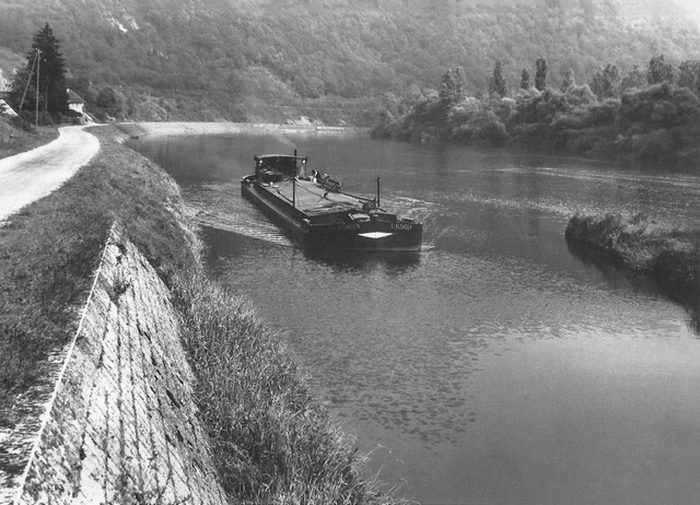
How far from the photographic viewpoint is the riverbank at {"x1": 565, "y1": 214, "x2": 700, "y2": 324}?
110ft

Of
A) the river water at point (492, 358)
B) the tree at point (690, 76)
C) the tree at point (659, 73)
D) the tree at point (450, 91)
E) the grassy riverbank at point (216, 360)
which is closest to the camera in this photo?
the grassy riverbank at point (216, 360)

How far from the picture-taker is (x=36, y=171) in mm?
33688

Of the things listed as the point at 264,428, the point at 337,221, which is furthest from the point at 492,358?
the point at 337,221

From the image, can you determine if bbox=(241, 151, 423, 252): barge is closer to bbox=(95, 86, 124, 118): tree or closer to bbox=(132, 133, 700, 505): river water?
bbox=(132, 133, 700, 505): river water

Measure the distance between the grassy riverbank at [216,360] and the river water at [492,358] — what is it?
2.55 m

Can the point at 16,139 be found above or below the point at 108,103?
below

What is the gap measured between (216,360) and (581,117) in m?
115

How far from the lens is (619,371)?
22453 mm

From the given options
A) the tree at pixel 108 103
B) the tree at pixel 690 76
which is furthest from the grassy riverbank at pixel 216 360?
the tree at pixel 108 103

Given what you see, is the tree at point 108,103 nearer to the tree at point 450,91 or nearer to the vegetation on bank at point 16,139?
the tree at point 450,91

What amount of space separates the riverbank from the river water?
1502 mm

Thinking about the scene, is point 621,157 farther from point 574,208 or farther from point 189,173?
point 189,173

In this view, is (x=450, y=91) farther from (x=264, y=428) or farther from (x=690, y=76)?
(x=264, y=428)

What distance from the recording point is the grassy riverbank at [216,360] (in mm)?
9430
